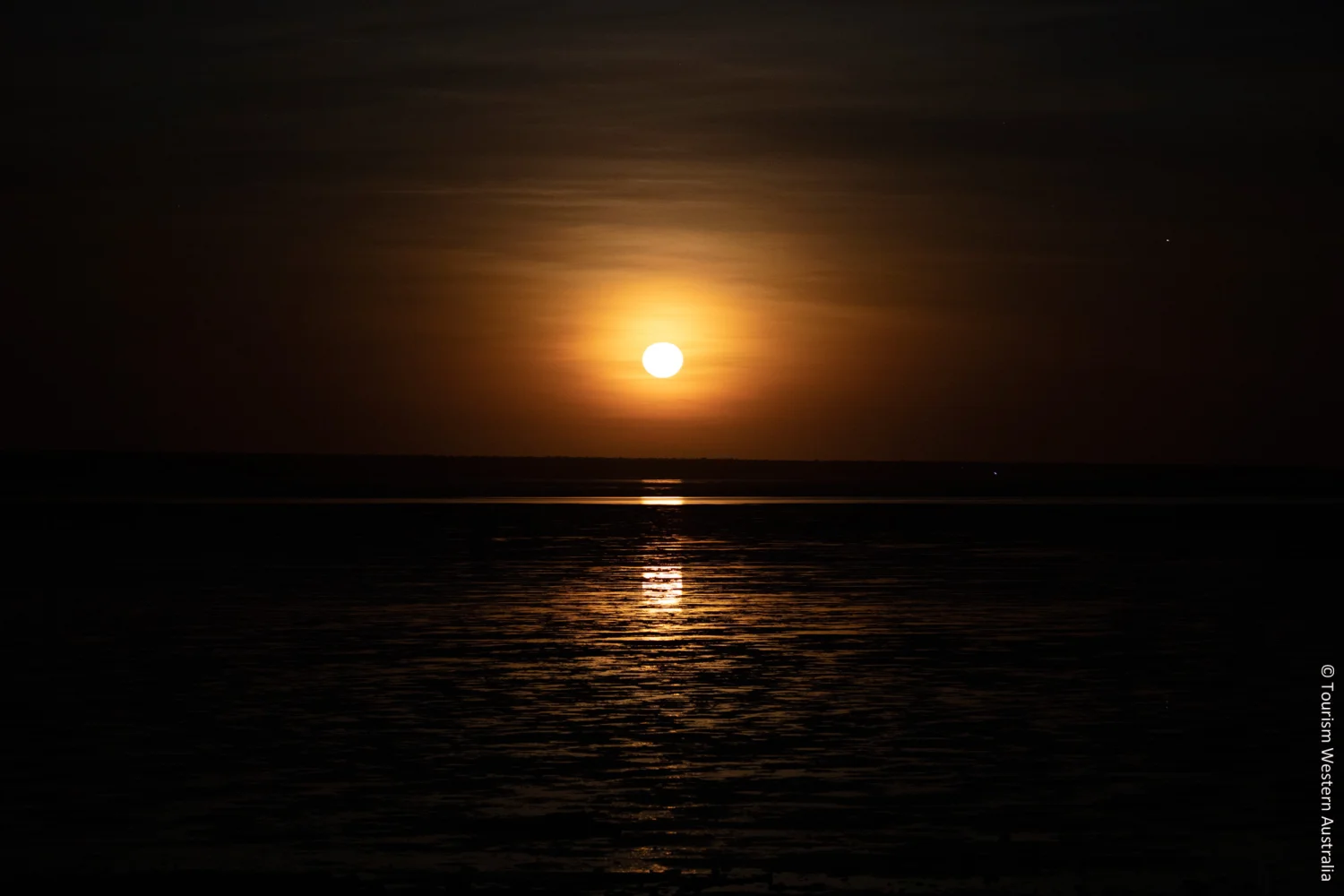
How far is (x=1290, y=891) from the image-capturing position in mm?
12867

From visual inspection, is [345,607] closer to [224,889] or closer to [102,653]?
[102,653]

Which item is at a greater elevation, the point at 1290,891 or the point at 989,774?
the point at 989,774

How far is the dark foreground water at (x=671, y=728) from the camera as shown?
1389cm

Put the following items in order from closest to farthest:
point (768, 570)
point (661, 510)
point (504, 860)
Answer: point (504, 860) < point (768, 570) < point (661, 510)

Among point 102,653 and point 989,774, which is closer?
point 989,774

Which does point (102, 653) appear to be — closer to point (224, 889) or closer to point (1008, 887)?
point (224, 889)

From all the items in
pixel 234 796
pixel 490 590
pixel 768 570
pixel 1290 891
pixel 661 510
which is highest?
pixel 661 510

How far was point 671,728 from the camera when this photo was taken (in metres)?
20.2

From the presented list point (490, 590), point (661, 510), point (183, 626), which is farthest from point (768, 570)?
point (661, 510)

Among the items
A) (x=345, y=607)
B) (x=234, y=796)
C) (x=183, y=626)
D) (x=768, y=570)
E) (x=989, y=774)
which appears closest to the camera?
(x=234, y=796)

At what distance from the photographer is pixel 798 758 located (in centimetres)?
1811

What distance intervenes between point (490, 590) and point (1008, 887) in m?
27.5

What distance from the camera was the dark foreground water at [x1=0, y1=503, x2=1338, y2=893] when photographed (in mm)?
13891

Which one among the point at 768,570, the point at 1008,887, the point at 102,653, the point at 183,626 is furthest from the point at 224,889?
the point at 768,570
